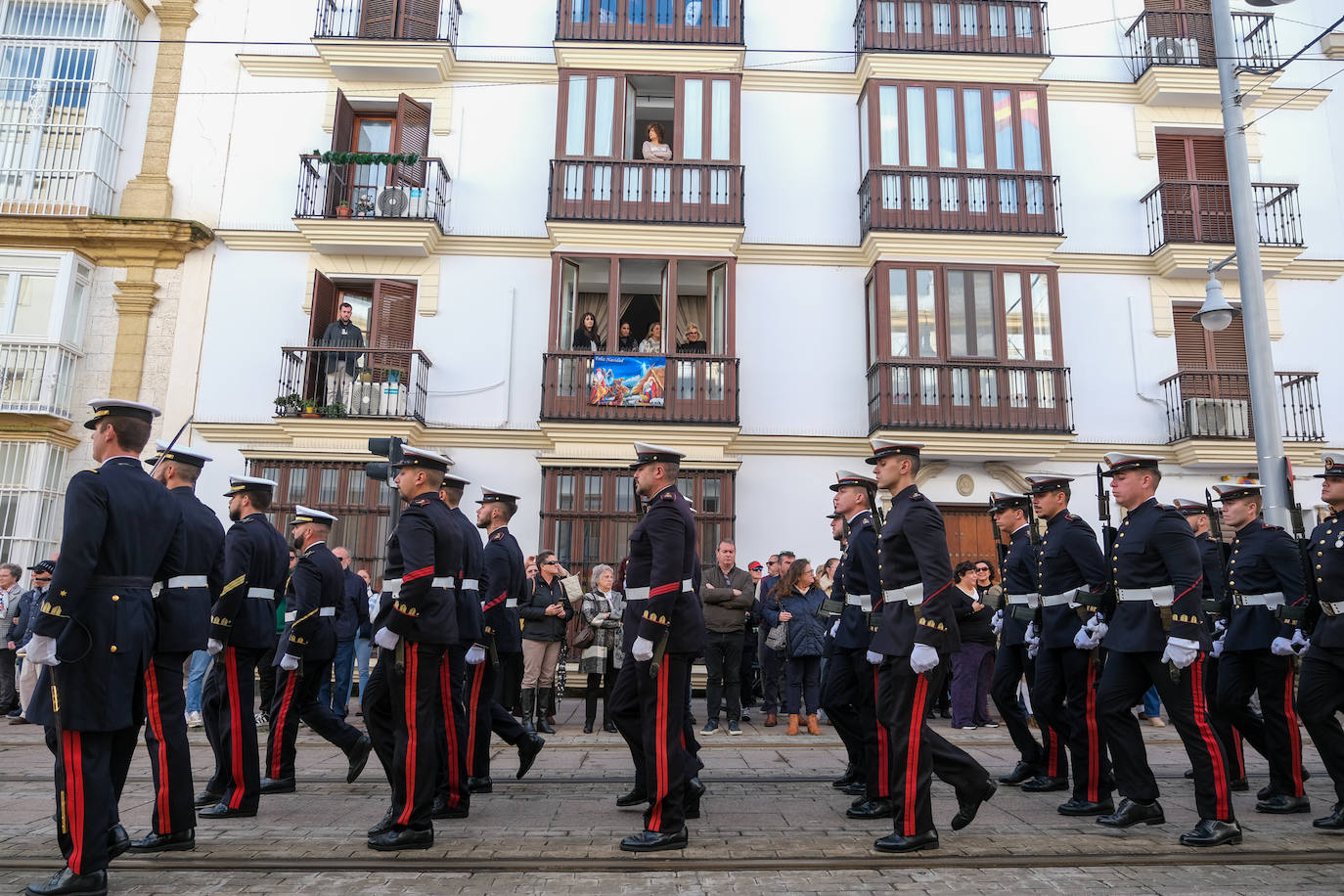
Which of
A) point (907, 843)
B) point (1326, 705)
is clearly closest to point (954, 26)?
point (1326, 705)

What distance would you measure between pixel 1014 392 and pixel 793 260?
4456 mm

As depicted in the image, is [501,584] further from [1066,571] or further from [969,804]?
[1066,571]

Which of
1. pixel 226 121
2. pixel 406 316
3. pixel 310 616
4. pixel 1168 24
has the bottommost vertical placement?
pixel 310 616

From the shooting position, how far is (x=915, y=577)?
19.0ft

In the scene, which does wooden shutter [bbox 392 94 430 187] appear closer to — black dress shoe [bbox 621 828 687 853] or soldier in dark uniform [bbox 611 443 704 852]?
soldier in dark uniform [bbox 611 443 704 852]

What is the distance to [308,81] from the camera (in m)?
17.5

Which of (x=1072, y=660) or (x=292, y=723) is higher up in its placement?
(x=1072, y=660)

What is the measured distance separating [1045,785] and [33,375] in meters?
16.6

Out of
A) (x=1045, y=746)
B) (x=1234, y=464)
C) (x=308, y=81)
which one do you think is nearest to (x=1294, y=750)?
(x=1045, y=746)

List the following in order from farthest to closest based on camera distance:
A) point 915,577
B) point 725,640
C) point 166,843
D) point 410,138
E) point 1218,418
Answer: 1. point 410,138
2. point 1218,418
3. point 725,640
4. point 915,577
5. point 166,843

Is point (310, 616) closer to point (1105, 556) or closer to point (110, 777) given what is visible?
point (110, 777)

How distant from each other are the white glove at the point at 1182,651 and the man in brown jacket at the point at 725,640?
5.64 metres

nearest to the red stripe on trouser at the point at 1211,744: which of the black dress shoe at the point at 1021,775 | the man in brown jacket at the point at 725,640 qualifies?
the black dress shoe at the point at 1021,775

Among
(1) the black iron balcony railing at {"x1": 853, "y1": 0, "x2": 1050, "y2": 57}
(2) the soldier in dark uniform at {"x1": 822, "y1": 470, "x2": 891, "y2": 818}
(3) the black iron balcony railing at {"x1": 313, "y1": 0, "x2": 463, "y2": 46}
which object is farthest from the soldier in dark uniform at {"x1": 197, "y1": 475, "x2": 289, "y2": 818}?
(1) the black iron balcony railing at {"x1": 853, "y1": 0, "x2": 1050, "y2": 57}
